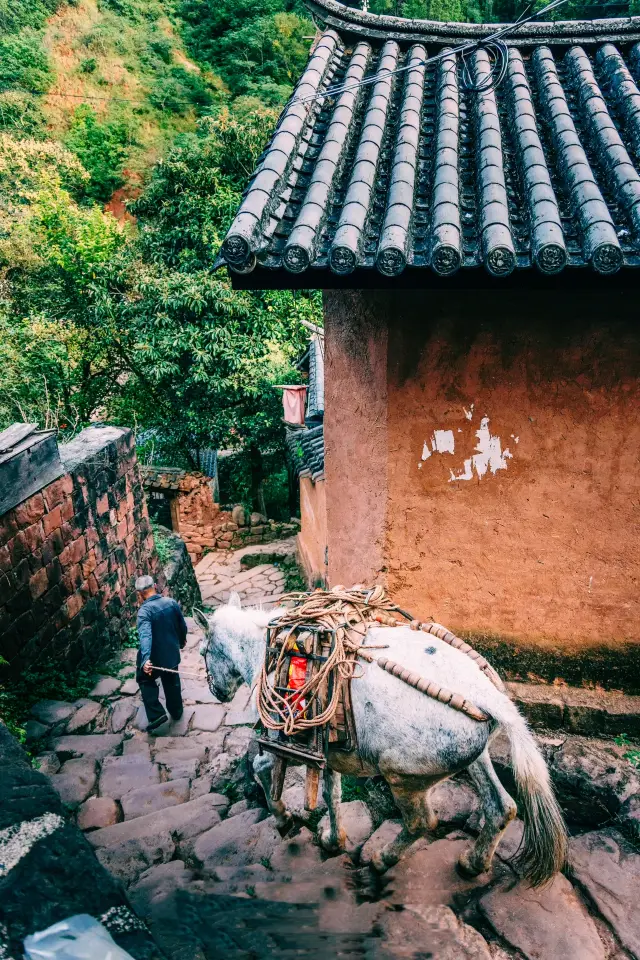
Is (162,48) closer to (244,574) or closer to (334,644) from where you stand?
(244,574)

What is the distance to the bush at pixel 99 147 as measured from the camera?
26719 millimetres

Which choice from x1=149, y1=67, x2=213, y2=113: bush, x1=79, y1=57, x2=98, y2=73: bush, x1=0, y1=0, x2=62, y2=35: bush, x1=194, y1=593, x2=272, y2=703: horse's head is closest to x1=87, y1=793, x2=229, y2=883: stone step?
x1=194, y1=593, x2=272, y2=703: horse's head

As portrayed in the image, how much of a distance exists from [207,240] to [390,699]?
14143 millimetres

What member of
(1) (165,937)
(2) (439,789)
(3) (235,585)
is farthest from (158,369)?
(1) (165,937)

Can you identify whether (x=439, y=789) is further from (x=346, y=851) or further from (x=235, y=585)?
(x=235, y=585)

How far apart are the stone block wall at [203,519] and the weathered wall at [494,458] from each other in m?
11.6

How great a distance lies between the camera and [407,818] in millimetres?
3791

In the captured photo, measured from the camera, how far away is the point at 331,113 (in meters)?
4.61

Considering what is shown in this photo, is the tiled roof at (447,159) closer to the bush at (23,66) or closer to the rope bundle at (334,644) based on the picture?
the rope bundle at (334,644)

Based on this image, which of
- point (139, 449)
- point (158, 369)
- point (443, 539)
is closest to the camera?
point (443, 539)

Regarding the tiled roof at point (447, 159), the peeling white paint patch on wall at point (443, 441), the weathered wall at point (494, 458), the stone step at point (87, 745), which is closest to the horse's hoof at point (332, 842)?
the weathered wall at point (494, 458)

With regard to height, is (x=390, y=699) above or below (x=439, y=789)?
above

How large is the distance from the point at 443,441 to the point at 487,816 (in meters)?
2.65

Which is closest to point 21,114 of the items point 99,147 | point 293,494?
point 99,147
